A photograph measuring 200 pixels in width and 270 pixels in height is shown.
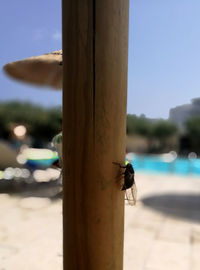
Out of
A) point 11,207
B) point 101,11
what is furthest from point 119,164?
point 11,207

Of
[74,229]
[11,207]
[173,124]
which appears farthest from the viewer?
[173,124]

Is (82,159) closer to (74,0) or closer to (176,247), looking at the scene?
(74,0)

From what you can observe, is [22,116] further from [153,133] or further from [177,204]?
[177,204]

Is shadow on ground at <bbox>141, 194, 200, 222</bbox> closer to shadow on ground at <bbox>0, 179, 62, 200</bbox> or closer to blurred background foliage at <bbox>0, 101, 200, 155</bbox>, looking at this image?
shadow on ground at <bbox>0, 179, 62, 200</bbox>

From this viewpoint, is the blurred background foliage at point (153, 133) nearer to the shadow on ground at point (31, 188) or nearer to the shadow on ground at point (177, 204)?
the shadow on ground at point (31, 188)

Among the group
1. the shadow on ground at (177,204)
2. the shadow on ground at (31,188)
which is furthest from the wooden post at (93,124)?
the shadow on ground at (31,188)

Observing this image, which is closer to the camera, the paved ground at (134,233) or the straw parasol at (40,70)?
the paved ground at (134,233)

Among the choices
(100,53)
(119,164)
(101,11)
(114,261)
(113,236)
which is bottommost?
(114,261)

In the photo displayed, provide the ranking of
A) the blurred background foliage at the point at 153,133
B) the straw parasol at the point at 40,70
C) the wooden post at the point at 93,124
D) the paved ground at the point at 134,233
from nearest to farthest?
A: the wooden post at the point at 93,124 → the paved ground at the point at 134,233 → the straw parasol at the point at 40,70 → the blurred background foliage at the point at 153,133
